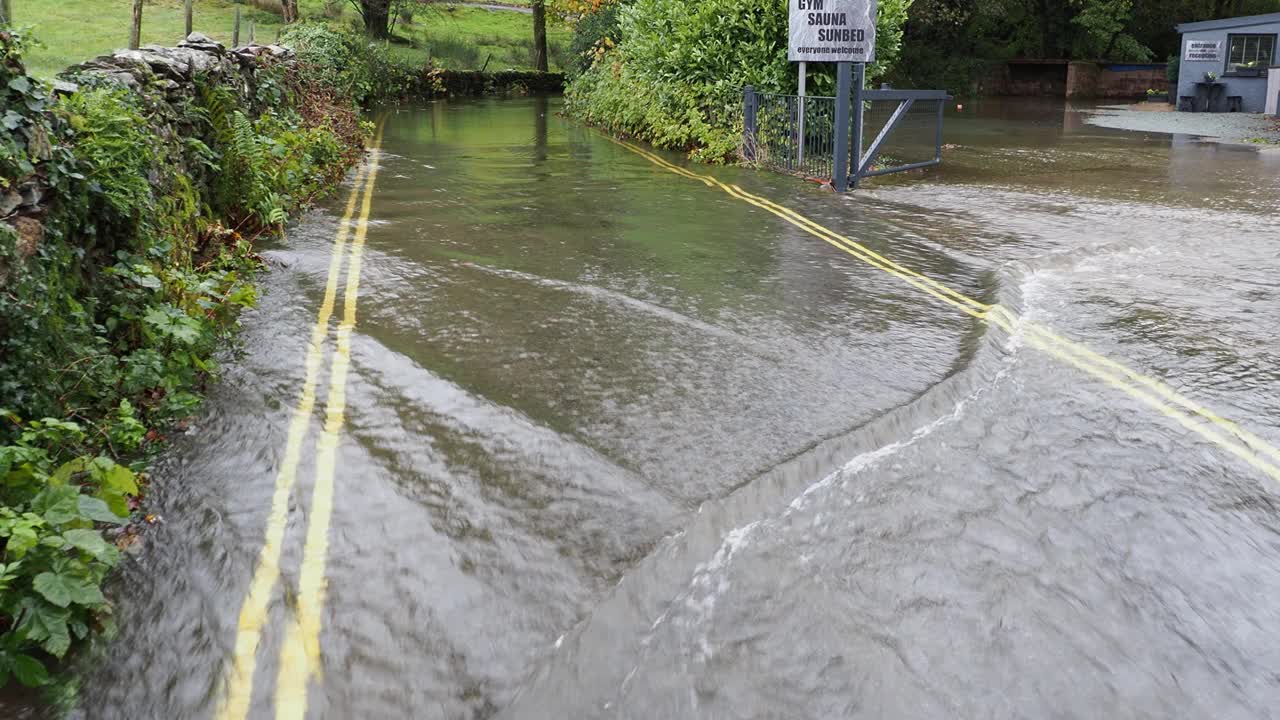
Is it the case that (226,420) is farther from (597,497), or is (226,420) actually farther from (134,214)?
(597,497)

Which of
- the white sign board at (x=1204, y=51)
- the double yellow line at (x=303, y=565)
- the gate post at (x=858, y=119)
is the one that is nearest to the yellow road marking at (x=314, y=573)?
the double yellow line at (x=303, y=565)

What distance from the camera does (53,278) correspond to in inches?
219

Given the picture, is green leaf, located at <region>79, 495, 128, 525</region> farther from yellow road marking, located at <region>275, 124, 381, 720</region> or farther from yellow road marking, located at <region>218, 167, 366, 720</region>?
yellow road marking, located at <region>275, 124, 381, 720</region>

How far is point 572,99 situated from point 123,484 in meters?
29.5

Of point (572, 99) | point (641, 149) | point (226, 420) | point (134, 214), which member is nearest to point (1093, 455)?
point (226, 420)

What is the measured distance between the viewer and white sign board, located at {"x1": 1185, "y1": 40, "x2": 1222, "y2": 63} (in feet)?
121

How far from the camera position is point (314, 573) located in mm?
4566

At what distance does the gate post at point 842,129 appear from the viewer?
15.6 m

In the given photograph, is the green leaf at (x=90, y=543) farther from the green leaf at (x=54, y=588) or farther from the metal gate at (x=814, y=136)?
the metal gate at (x=814, y=136)

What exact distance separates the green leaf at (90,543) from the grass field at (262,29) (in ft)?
72.1

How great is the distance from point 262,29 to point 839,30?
118 feet

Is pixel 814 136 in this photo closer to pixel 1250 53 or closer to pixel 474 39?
pixel 1250 53

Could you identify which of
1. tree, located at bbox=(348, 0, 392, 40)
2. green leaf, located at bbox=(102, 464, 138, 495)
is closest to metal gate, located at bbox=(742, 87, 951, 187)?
green leaf, located at bbox=(102, 464, 138, 495)

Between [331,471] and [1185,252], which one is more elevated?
[1185,252]
